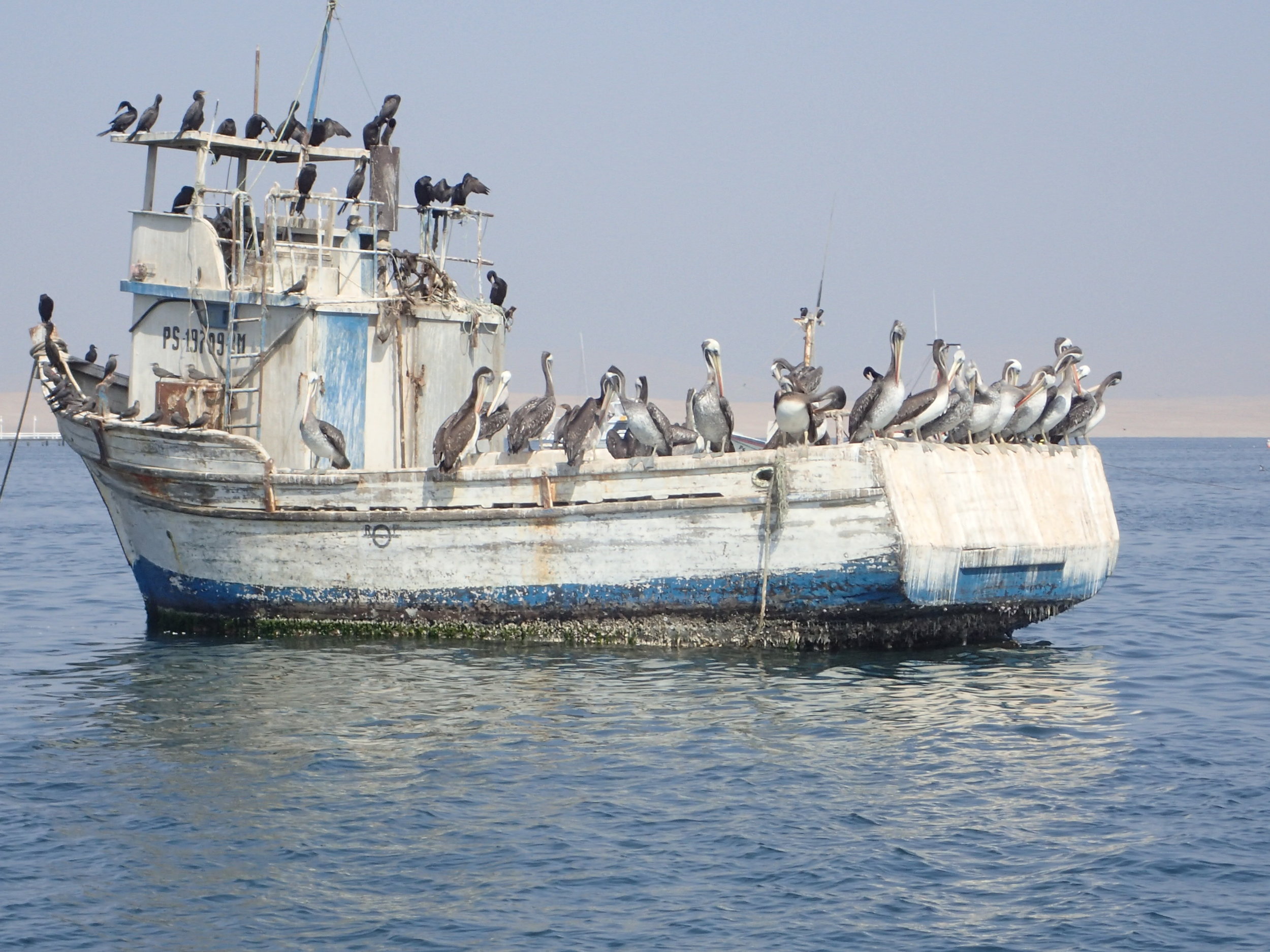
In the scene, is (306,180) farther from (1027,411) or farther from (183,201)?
(1027,411)

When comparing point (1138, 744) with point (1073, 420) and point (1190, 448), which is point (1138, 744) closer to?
point (1073, 420)

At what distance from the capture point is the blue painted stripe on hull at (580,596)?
14656mm

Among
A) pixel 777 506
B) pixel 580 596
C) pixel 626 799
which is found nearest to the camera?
pixel 626 799

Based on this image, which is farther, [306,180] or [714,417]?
[306,180]

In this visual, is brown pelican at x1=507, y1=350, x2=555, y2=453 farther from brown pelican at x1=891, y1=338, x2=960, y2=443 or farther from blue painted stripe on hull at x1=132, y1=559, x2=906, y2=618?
brown pelican at x1=891, y1=338, x2=960, y2=443

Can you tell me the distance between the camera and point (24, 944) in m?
8.31

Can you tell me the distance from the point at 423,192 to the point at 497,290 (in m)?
1.59

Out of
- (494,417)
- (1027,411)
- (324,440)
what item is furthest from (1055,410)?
(324,440)

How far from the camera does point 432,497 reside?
50.8ft

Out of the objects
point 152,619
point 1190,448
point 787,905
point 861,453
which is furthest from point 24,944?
point 1190,448

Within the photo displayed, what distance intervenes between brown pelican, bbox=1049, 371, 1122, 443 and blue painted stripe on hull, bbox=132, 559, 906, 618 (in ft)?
12.0

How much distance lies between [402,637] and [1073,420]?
801cm

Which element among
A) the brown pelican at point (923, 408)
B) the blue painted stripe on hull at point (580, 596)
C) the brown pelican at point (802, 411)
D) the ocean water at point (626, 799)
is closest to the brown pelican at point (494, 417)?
the blue painted stripe on hull at point (580, 596)

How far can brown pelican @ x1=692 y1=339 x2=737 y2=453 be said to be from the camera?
602 inches
